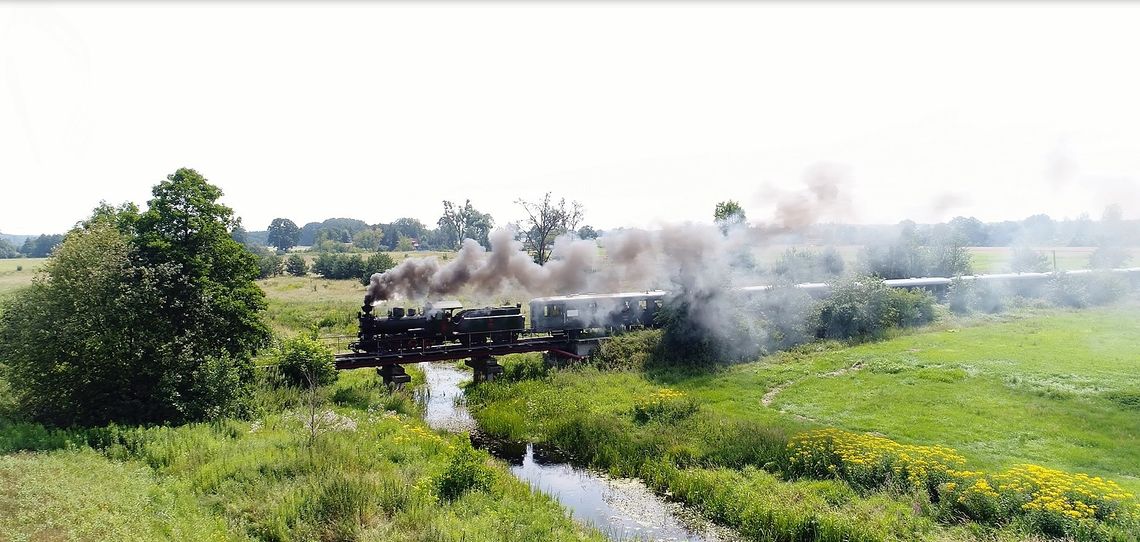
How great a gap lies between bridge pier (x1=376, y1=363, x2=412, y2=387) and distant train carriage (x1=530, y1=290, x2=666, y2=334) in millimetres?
8213

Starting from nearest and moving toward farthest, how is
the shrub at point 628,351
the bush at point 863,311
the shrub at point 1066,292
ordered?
the shrub at point 628,351 → the bush at point 863,311 → the shrub at point 1066,292

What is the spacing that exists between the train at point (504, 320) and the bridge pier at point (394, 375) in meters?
0.90

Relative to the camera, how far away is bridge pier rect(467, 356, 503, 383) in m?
32.5

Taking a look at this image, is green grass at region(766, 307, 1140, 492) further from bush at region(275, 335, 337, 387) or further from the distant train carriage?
bush at region(275, 335, 337, 387)

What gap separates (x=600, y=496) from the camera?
18.6 m

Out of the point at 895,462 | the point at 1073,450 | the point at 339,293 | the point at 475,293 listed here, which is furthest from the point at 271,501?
the point at 339,293

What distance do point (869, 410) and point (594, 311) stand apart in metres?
17.1

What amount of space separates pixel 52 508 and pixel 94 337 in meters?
10.2

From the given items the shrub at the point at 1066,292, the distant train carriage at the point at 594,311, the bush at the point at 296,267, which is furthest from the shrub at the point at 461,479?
the bush at the point at 296,267

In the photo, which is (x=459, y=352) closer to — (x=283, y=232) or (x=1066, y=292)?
(x=1066, y=292)

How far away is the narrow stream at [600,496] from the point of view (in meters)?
16.0

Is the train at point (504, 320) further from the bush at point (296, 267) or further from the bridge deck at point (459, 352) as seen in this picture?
the bush at point (296, 267)

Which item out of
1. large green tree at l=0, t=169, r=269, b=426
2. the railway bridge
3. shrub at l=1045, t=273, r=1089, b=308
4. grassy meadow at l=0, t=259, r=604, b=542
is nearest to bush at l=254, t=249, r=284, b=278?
the railway bridge

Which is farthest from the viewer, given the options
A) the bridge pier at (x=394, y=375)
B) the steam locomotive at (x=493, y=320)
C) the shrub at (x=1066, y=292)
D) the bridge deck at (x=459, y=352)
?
the shrub at (x=1066, y=292)
